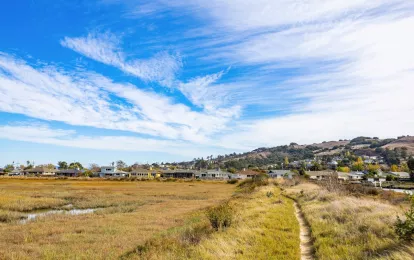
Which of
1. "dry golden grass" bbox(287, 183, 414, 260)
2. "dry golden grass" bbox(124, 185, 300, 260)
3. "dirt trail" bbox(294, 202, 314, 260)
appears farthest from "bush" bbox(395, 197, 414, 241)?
"dry golden grass" bbox(124, 185, 300, 260)

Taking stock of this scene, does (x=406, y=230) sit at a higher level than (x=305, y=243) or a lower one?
higher

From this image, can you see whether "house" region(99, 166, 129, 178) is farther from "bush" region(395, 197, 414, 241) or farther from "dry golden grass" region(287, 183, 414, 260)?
"bush" region(395, 197, 414, 241)

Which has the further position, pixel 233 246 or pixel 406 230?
pixel 233 246

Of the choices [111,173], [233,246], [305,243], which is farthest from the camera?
[111,173]

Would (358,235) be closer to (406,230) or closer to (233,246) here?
(406,230)

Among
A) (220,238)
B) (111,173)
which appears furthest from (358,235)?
(111,173)

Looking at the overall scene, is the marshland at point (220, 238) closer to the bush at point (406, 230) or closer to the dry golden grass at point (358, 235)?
the dry golden grass at point (358, 235)

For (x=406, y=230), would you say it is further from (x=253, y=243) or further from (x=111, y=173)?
(x=111, y=173)

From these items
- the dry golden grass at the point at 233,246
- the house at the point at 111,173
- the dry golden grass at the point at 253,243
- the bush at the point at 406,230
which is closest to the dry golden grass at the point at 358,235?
the bush at the point at 406,230

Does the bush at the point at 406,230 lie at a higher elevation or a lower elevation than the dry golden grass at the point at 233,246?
higher

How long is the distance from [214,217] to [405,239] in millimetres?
9933

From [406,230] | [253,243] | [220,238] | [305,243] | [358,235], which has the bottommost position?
[305,243]

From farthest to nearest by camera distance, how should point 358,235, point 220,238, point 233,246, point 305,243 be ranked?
1. point 305,243
2. point 358,235
3. point 220,238
4. point 233,246

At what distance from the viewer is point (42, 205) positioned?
36562 mm
